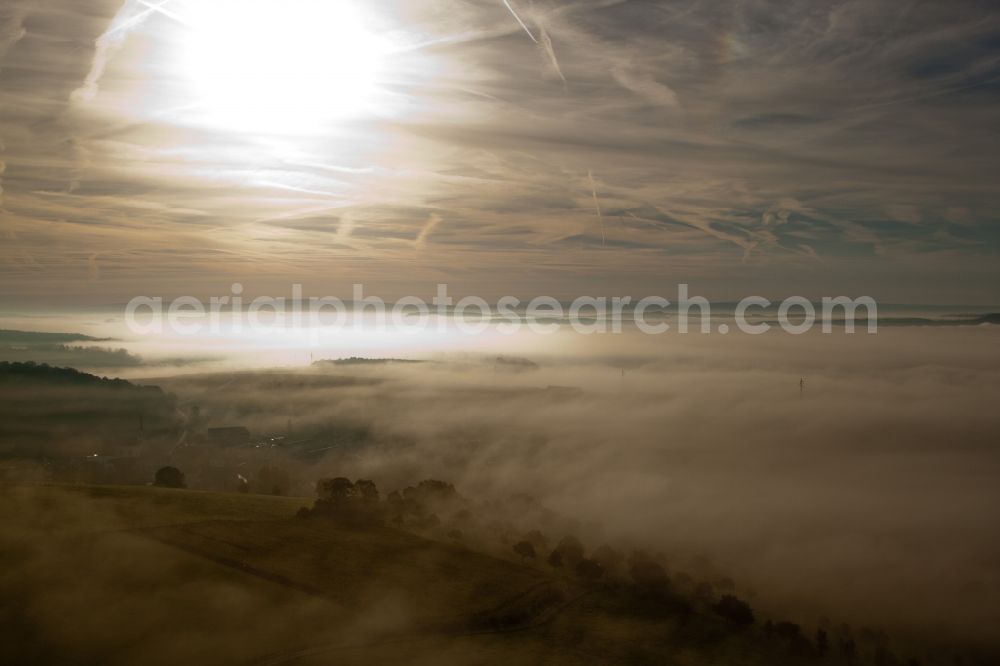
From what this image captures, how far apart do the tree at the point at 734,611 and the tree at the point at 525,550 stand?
17.4 meters

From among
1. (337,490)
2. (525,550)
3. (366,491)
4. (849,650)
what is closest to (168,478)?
(337,490)

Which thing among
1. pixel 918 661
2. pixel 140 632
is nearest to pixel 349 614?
pixel 140 632

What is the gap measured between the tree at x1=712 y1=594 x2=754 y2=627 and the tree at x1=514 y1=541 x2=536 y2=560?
17.4m

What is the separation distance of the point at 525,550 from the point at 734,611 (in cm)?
1986

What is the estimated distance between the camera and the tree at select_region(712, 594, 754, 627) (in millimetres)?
60562

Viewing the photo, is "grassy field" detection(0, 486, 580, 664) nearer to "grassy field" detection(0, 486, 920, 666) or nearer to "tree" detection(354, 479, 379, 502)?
"grassy field" detection(0, 486, 920, 666)

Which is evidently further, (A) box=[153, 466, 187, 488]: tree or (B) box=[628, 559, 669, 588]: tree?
(A) box=[153, 466, 187, 488]: tree

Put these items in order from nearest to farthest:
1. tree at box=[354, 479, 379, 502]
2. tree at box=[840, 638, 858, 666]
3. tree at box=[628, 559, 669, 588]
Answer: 1. tree at box=[840, 638, 858, 666]
2. tree at box=[628, 559, 669, 588]
3. tree at box=[354, 479, 379, 502]

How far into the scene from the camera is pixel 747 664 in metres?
50.9

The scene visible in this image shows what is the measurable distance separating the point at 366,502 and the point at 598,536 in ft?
152

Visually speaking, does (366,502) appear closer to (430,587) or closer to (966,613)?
(430,587)

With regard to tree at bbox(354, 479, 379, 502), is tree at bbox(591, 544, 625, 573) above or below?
below

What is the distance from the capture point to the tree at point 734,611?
60.6m

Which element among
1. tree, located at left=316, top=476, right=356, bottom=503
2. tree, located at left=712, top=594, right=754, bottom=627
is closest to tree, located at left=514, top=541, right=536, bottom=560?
tree, located at left=712, top=594, right=754, bottom=627
